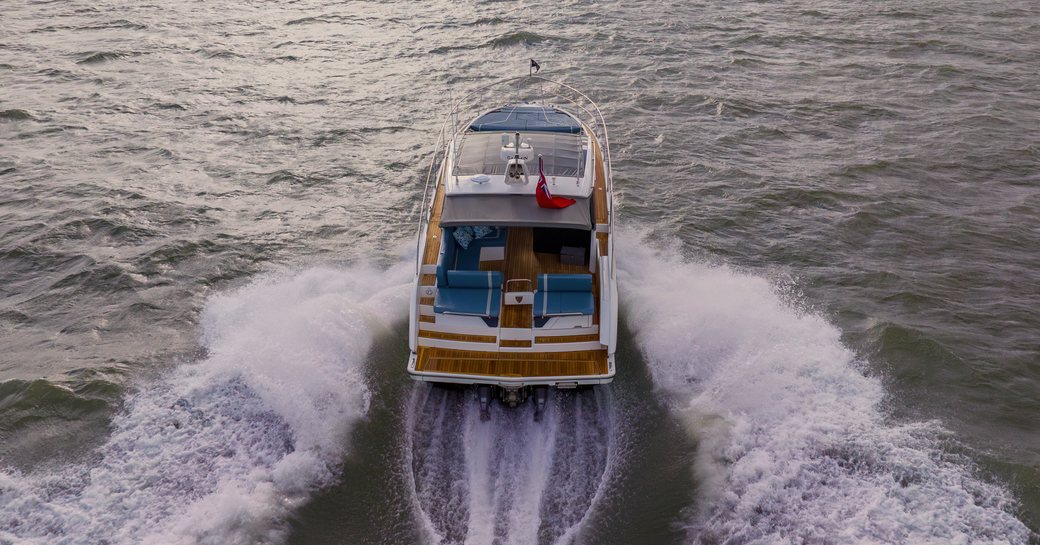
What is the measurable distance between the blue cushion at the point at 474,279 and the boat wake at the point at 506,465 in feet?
5.66

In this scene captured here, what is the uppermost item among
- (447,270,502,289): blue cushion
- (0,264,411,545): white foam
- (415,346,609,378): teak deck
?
(447,270,502,289): blue cushion

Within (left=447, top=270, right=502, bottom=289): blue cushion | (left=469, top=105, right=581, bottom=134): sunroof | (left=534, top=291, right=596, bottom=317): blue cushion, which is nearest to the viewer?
(left=534, top=291, right=596, bottom=317): blue cushion

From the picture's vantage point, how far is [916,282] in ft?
44.1

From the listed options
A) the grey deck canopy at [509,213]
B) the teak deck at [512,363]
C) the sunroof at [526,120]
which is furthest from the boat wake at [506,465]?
the sunroof at [526,120]

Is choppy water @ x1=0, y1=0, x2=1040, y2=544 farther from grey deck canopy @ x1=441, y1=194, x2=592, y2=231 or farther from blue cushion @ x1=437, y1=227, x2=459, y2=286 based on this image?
grey deck canopy @ x1=441, y1=194, x2=592, y2=231

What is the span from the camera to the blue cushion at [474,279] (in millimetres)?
11000

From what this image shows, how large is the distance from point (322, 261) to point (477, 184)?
4.37m

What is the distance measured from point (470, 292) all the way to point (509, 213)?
4.67ft

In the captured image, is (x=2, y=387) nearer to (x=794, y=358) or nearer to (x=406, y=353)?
(x=406, y=353)

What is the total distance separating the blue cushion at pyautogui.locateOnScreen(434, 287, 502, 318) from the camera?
10641 mm

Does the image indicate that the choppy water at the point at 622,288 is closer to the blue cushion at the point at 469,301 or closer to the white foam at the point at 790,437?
the white foam at the point at 790,437

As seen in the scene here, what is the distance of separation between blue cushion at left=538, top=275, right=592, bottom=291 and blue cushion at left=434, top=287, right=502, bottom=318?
0.79 meters

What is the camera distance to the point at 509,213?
435 inches

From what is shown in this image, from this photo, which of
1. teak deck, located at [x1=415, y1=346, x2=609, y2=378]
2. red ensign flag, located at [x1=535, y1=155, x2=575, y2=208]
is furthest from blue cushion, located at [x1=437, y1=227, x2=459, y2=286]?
red ensign flag, located at [x1=535, y1=155, x2=575, y2=208]
